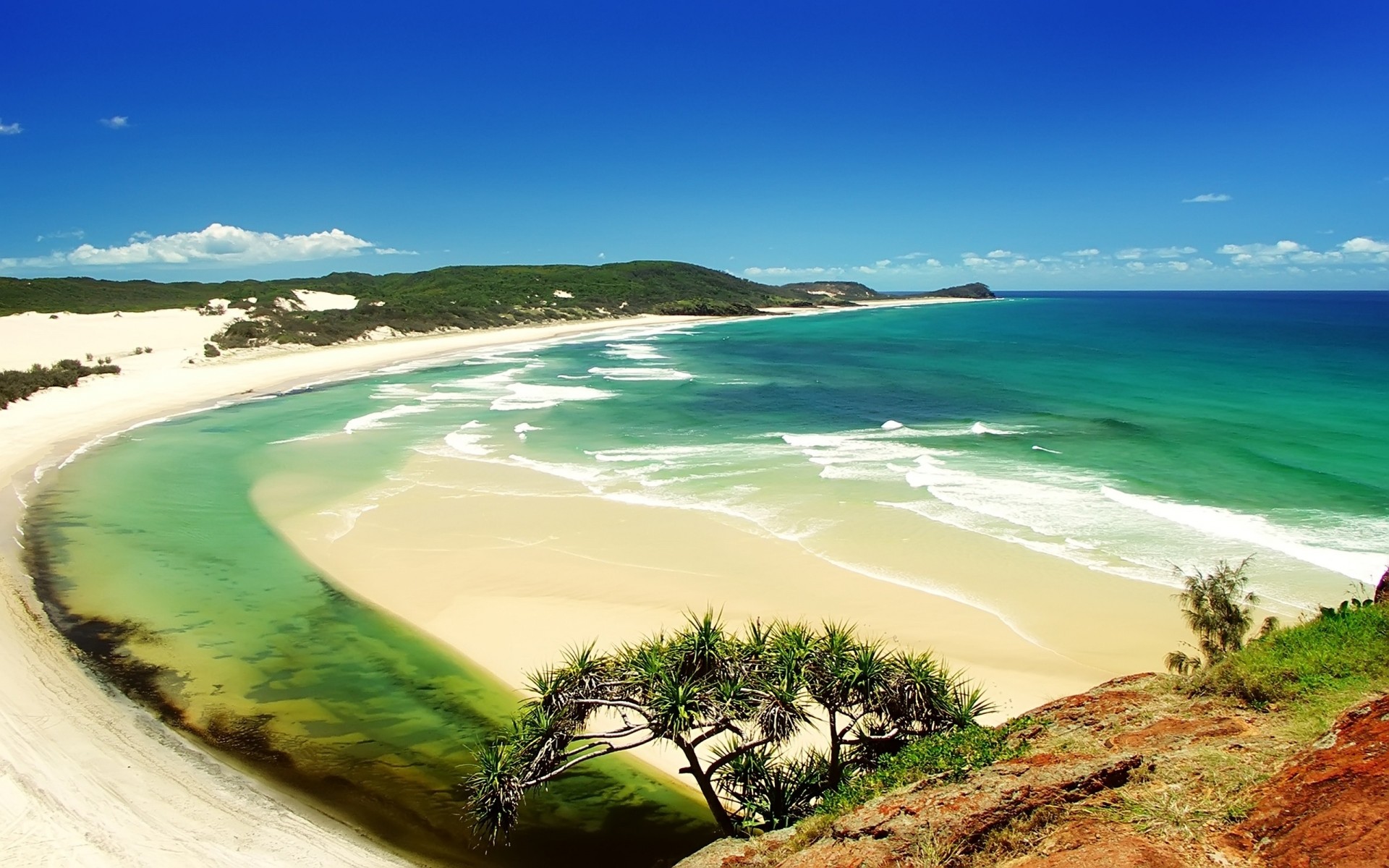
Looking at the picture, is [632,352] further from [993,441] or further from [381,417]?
[993,441]

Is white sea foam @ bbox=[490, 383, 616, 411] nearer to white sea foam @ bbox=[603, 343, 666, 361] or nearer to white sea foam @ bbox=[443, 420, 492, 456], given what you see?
white sea foam @ bbox=[443, 420, 492, 456]

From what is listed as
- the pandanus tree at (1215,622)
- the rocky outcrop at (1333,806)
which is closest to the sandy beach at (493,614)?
the pandanus tree at (1215,622)

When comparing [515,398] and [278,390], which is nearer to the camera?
[515,398]

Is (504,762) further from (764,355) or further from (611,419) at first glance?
(764,355)

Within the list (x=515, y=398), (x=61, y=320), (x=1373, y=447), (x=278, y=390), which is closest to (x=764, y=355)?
(x=515, y=398)

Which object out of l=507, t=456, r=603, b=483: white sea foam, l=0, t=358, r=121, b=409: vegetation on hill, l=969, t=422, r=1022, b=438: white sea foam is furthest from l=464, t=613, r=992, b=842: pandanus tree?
l=0, t=358, r=121, b=409: vegetation on hill

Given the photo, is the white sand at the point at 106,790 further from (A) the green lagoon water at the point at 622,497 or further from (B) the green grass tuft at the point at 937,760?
(B) the green grass tuft at the point at 937,760

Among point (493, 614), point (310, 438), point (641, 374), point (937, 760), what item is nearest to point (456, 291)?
point (641, 374)
